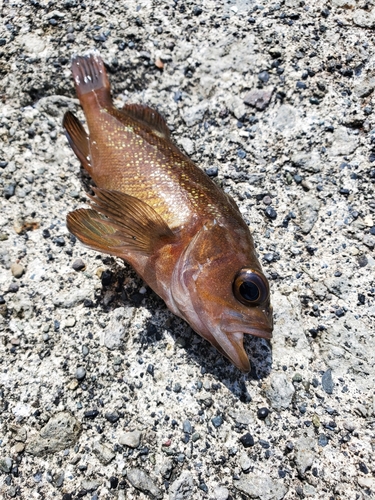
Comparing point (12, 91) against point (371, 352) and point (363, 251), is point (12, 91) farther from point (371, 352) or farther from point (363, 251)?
point (371, 352)

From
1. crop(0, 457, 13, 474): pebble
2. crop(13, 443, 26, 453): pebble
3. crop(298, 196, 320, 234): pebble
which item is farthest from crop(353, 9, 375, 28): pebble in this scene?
crop(0, 457, 13, 474): pebble

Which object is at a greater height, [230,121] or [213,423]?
[230,121]

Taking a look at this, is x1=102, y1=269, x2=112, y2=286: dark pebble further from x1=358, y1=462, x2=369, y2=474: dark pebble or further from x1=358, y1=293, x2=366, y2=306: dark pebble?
x1=358, y1=462, x2=369, y2=474: dark pebble

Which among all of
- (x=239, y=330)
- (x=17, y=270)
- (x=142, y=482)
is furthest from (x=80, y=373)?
(x=239, y=330)

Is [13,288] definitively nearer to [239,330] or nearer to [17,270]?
[17,270]

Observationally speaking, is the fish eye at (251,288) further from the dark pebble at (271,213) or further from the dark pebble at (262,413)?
the dark pebble at (271,213)

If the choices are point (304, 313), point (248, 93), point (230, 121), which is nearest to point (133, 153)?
point (230, 121)
